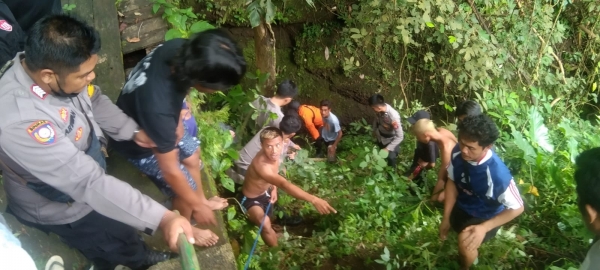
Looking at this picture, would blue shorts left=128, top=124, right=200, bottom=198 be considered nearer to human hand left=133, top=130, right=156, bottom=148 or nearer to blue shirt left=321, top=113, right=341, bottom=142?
human hand left=133, top=130, right=156, bottom=148

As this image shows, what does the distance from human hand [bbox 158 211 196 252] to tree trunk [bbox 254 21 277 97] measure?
14.7 feet

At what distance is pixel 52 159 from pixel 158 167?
1.07 metres

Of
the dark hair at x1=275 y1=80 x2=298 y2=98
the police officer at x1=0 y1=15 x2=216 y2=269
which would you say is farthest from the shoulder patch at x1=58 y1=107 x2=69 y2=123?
the dark hair at x1=275 y1=80 x2=298 y2=98

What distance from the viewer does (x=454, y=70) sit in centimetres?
786

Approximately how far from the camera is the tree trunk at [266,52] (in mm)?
6250

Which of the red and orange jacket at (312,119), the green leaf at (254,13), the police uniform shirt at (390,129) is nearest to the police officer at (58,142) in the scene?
the green leaf at (254,13)

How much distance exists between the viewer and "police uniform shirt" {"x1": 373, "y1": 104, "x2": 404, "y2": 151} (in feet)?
20.8

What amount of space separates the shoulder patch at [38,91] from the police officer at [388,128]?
188 inches

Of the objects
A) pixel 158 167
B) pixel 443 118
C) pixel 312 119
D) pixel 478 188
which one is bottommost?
pixel 443 118

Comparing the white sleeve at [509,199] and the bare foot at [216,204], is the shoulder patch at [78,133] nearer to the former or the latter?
the bare foot at [216,204]

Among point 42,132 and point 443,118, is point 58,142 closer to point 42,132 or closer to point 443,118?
point 42,132

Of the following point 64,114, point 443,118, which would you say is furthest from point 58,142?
point 443,118

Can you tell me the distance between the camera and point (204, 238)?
2.53 metres

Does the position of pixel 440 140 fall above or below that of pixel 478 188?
below
